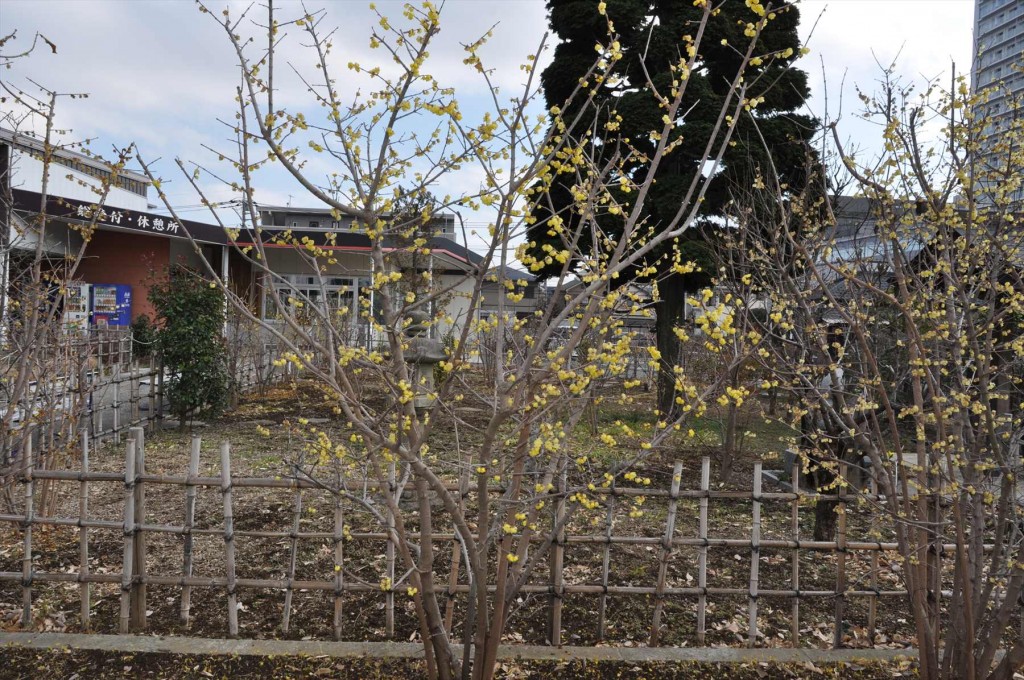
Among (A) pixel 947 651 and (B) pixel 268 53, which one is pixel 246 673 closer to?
(B) pixel 268 53

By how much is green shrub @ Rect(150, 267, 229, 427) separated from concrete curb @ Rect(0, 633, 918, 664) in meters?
6.64

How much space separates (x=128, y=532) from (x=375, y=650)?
148 centimetres

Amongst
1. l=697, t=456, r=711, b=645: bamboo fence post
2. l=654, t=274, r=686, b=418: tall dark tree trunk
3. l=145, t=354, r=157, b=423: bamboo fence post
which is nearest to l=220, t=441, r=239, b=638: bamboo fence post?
l=697, t=456, r=711, b=645: bamboo fence post

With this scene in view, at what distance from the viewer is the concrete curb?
3514 mm

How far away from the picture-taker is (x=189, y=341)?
992 cm

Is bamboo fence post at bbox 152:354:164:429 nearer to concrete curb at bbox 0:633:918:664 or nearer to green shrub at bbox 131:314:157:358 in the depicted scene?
green shrub at bbox 131:314:157:358

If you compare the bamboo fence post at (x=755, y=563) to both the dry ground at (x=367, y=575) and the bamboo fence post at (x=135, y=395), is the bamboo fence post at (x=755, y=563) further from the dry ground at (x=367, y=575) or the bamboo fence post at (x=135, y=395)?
the bamboo fence post at (x=135, y=395)

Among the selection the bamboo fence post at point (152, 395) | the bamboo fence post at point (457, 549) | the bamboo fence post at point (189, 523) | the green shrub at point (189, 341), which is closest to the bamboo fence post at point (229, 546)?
the bamboo fence post at point (189, 523)

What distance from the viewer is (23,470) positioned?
4.17 m

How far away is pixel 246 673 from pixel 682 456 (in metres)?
6.40

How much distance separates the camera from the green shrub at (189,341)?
390 inches

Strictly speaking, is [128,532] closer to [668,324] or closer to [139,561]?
[139,561]

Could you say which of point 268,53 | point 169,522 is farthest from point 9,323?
point 268,53

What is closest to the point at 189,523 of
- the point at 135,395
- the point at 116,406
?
the point at 116,406
